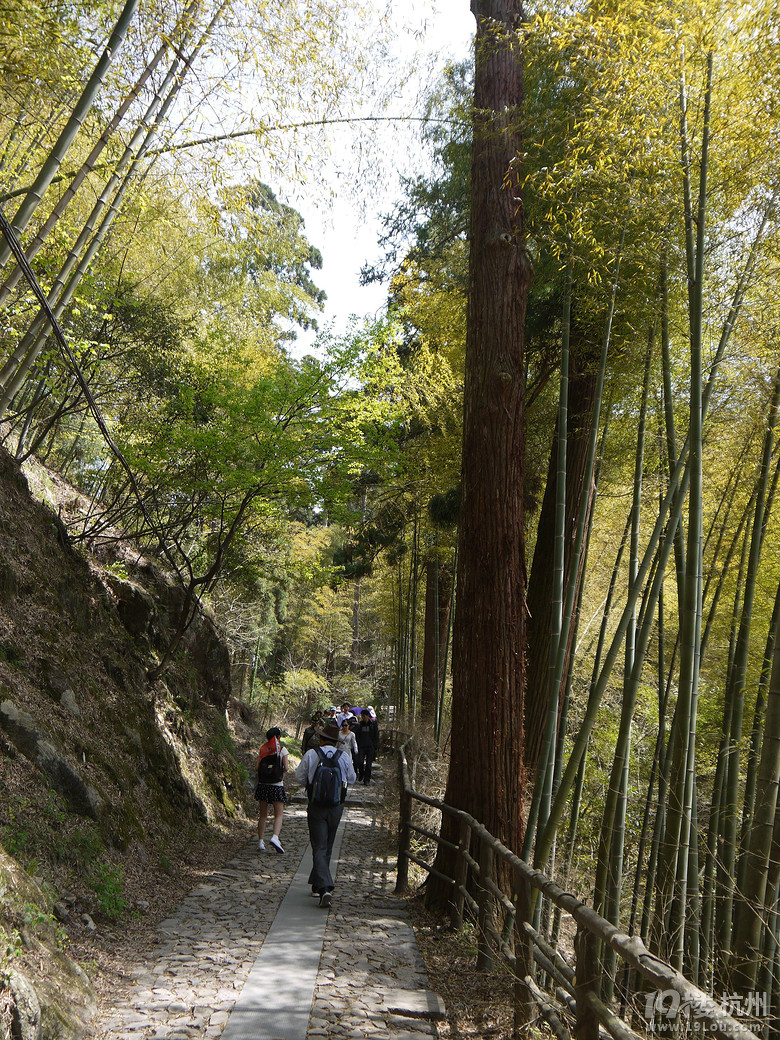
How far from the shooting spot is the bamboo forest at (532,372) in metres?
3.17

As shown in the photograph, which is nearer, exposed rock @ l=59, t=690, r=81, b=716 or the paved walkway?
the paved walkway

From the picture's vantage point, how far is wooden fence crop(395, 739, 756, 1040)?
1612 mm

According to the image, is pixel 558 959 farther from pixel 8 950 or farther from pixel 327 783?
pixel 327 783

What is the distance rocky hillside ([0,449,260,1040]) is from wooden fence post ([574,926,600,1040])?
1.81 m

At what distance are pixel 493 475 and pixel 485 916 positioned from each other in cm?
250

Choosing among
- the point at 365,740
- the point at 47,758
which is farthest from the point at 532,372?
the point at 365,740

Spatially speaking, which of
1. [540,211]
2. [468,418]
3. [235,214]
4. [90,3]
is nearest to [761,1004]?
[468,418]

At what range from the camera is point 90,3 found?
4.00 metres

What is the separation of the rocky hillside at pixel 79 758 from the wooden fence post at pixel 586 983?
1.81 meters

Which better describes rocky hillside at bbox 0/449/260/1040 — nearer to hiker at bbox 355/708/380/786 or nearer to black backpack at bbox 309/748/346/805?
black backpack at bbox 309/748/346/805

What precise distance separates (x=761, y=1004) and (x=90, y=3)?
5.75 meters

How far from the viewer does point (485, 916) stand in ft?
12.0

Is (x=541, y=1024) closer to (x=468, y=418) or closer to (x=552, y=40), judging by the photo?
(x=468, y=418)

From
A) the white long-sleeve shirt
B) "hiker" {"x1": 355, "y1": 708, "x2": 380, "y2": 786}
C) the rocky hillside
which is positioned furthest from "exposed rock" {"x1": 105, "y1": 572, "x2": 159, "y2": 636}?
"hiker" {"x1": 355, "y1": 708, "x2": 380, "y2": 786}
